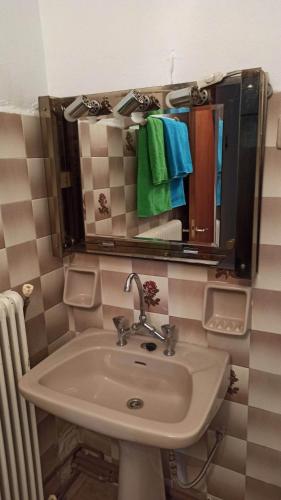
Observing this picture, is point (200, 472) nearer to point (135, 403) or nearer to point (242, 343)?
point (135, 403)

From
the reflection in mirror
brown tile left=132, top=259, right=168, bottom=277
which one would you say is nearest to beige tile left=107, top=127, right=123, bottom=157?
the reflection in mirror

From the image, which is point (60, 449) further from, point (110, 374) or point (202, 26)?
point (202, 26)

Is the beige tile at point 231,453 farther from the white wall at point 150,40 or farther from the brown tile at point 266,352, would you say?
the white wall at point 150,40

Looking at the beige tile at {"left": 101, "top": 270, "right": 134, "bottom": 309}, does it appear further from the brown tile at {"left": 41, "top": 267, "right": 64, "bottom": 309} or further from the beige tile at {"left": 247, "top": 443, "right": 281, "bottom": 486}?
the beige tile at {"left": 247, "top": 443, "right": 281, "bottom": 486}

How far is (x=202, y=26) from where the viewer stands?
3.30 ft

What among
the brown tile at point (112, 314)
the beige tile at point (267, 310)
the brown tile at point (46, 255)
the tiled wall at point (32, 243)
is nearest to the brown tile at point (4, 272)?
the tiled wall at point (32, 243)

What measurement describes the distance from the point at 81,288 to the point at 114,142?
59 cm

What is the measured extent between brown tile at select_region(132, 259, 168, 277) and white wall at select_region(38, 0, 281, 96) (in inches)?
22.6

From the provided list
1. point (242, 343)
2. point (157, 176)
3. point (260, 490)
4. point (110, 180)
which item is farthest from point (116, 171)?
point (260, 490)

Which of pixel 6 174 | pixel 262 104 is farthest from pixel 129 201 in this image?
pixel 262 104

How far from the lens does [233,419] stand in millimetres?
1238

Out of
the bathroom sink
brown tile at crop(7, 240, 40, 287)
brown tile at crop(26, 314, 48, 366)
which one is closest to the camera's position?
the bathroom sink

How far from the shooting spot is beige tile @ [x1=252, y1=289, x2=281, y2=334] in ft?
3.52

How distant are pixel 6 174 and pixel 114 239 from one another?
41 centimetres
